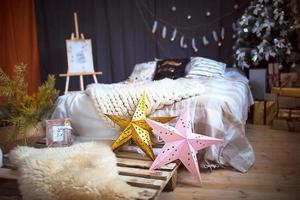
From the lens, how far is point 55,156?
1.66 meters

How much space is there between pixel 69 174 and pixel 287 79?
277 cm

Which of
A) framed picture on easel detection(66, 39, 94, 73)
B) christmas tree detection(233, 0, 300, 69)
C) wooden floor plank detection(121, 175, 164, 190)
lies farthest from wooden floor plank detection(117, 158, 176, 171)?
framed picture on easel detection(66, 39, 94, 73)

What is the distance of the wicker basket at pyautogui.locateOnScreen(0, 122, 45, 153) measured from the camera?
192 centimetres

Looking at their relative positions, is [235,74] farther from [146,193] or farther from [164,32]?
Result: [146,193]

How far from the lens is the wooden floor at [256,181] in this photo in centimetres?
167

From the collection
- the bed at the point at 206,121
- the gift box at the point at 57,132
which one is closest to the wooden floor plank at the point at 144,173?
the bed at the point at 206,121

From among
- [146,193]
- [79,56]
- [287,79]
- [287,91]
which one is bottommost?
[146,193]

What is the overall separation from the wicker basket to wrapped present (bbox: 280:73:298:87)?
263cm

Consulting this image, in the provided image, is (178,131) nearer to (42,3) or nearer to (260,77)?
(260,77)

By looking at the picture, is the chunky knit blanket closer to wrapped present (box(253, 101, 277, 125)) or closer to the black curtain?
wrapped present (box(253, 101, 277, 125))

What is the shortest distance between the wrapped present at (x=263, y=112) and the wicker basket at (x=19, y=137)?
2.35 meters

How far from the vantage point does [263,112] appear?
3.24 m

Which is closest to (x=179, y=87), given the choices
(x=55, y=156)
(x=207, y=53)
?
(x=55, y=156)

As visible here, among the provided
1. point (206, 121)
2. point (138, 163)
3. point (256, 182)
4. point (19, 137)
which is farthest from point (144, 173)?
point (19, 137)
